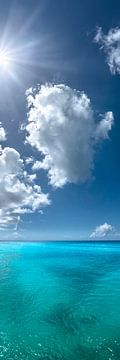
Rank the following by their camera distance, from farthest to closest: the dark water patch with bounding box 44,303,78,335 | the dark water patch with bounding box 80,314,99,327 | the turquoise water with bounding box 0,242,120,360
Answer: the dark water patch with bounding box 80,314,99,327, the dark water patch with bounding box 44,303,78,335, the turquoise water with bounding box 0,242,120,360

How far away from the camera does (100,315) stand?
1426 centimetres

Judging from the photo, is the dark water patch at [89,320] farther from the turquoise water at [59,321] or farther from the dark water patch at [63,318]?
the dark water patch at [63,318]

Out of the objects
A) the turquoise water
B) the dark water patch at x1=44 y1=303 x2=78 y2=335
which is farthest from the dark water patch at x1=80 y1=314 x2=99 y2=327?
the dark water patch at x1=44 y1=303 x2=78 y2=335

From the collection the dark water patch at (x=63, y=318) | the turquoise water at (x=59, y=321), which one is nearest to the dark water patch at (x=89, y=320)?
the turquoise water at (x=59, y=321)

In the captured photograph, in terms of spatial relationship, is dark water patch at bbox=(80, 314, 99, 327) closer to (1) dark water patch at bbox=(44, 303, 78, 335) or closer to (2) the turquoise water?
(2) the turquoise water

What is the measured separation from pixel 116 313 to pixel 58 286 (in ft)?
27.0

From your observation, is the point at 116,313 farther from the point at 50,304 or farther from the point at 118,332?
the point at 50,304

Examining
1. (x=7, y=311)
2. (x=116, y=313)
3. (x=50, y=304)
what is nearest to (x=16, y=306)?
(x=7, y=311)

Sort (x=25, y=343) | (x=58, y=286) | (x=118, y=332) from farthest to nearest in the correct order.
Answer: (x=58, y=286), (x=118, y=332), (x=25, y=343)

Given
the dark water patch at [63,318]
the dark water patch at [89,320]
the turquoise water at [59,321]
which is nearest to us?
the turquoise water at [59,321]

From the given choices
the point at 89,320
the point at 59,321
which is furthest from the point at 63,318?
the point at 89,320

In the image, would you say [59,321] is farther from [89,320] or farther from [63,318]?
[89,320]

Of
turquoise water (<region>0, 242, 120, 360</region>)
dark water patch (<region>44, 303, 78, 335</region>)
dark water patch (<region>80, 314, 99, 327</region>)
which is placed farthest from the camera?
dark water patch (<region>80, 314, 99, 327</region>)

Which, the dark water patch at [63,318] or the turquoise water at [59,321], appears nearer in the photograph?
the turquoise water at [59,321]
